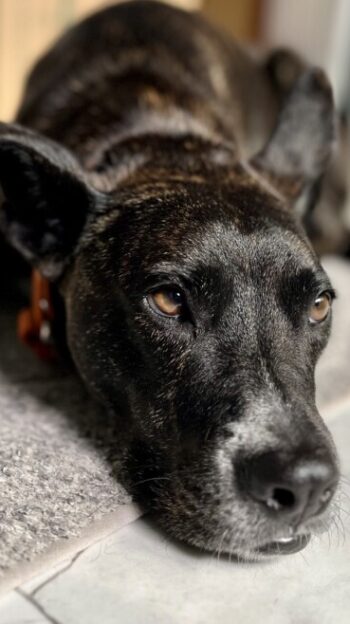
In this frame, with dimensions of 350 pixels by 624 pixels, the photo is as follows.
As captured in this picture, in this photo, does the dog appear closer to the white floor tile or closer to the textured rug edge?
the textured rug edge

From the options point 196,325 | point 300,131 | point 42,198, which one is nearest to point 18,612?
point 196,325

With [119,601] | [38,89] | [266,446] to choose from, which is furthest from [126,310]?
[38,89]

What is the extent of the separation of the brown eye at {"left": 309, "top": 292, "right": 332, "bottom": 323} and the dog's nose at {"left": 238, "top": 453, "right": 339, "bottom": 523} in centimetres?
43

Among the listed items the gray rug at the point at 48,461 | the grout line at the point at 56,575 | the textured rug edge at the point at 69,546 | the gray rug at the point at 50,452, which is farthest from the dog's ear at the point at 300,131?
the grout line at the point at 56,575

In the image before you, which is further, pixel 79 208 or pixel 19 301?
pixel 19 301

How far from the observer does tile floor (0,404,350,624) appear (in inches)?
57.4

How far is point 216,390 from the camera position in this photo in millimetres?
1612

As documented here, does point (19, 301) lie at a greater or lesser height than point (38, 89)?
lesser

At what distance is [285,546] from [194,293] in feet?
1.77

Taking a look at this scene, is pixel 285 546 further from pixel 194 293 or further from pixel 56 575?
pixel 194 293

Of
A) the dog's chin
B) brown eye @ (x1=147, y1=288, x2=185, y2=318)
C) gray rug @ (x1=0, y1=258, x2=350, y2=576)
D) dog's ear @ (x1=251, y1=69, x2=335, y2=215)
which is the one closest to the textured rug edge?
gray rug @ (x1=0, y1=258, x2=350, y2=576)

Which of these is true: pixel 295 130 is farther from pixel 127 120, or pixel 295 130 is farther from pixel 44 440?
pixel 44 440

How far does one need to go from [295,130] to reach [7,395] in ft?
3.79

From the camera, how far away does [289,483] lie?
1426 mm
